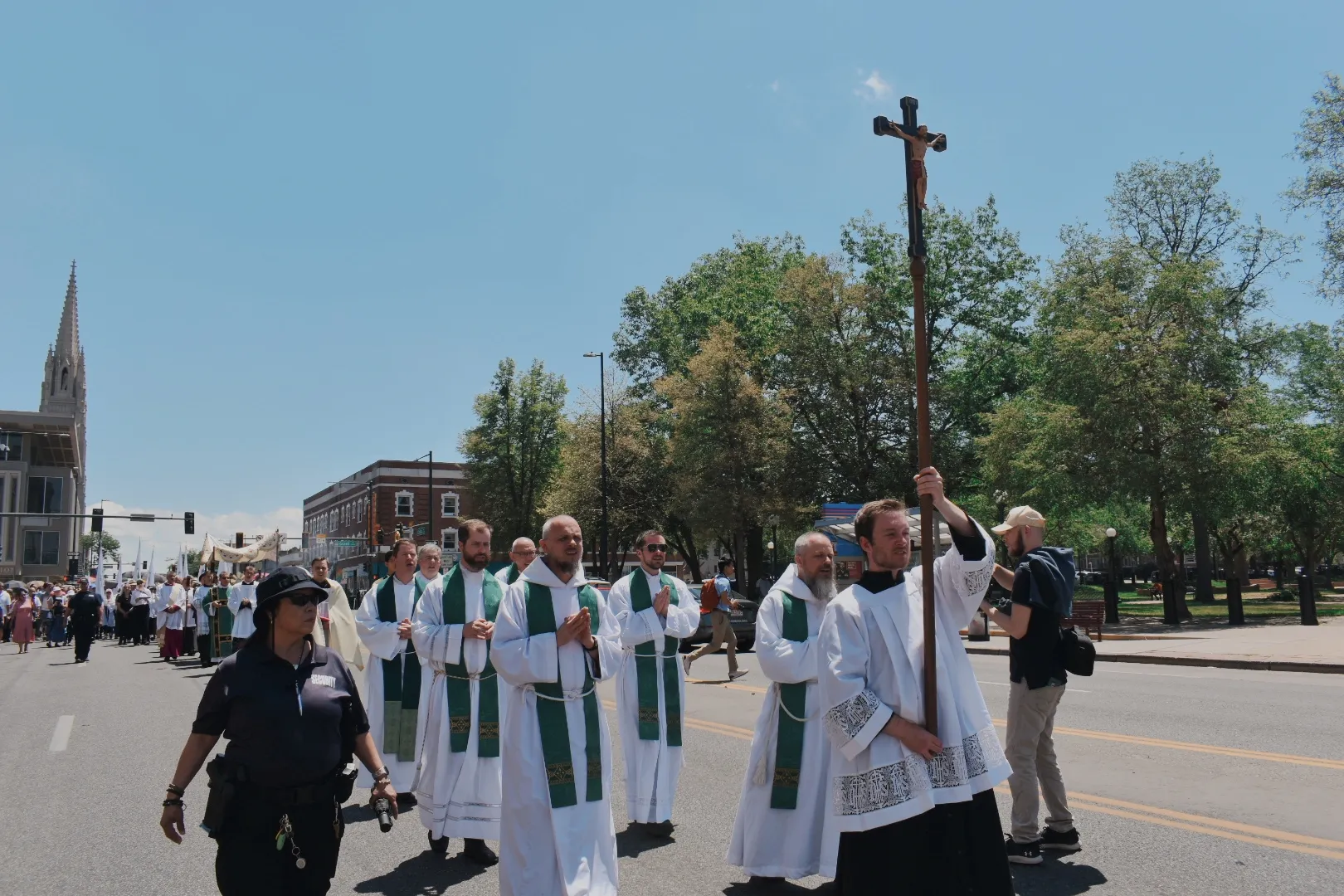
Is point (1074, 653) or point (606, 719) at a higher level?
point (1074, 653)

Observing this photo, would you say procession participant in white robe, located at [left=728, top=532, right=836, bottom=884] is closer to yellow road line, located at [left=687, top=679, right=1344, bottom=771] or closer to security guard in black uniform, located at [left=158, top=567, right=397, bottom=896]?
security guard in black uniform, located at [left=158, top=567, right=397, bottom=896]

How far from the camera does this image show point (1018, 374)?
130ft

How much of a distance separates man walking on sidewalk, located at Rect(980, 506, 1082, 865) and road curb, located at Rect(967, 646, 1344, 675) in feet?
38.4

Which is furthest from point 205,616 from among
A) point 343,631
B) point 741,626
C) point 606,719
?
point 606,719

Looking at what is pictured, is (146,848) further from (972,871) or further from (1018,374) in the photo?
(1018,374)

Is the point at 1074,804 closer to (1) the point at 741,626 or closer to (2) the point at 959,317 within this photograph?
(1) the point at 741,626

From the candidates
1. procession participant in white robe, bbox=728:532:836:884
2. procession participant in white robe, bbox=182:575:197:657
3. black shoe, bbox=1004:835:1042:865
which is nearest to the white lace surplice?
procession participant in white robe, bbox=728:532:836:884

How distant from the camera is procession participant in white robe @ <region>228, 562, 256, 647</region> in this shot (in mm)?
19797

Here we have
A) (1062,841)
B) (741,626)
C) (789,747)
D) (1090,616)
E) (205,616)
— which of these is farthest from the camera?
(205,616)

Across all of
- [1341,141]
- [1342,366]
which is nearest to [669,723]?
[1341,141]

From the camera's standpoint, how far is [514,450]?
6638 centimetres

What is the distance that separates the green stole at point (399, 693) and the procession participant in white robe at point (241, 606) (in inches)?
490

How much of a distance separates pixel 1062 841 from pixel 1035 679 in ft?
3.18

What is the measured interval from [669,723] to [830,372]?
103 feet
